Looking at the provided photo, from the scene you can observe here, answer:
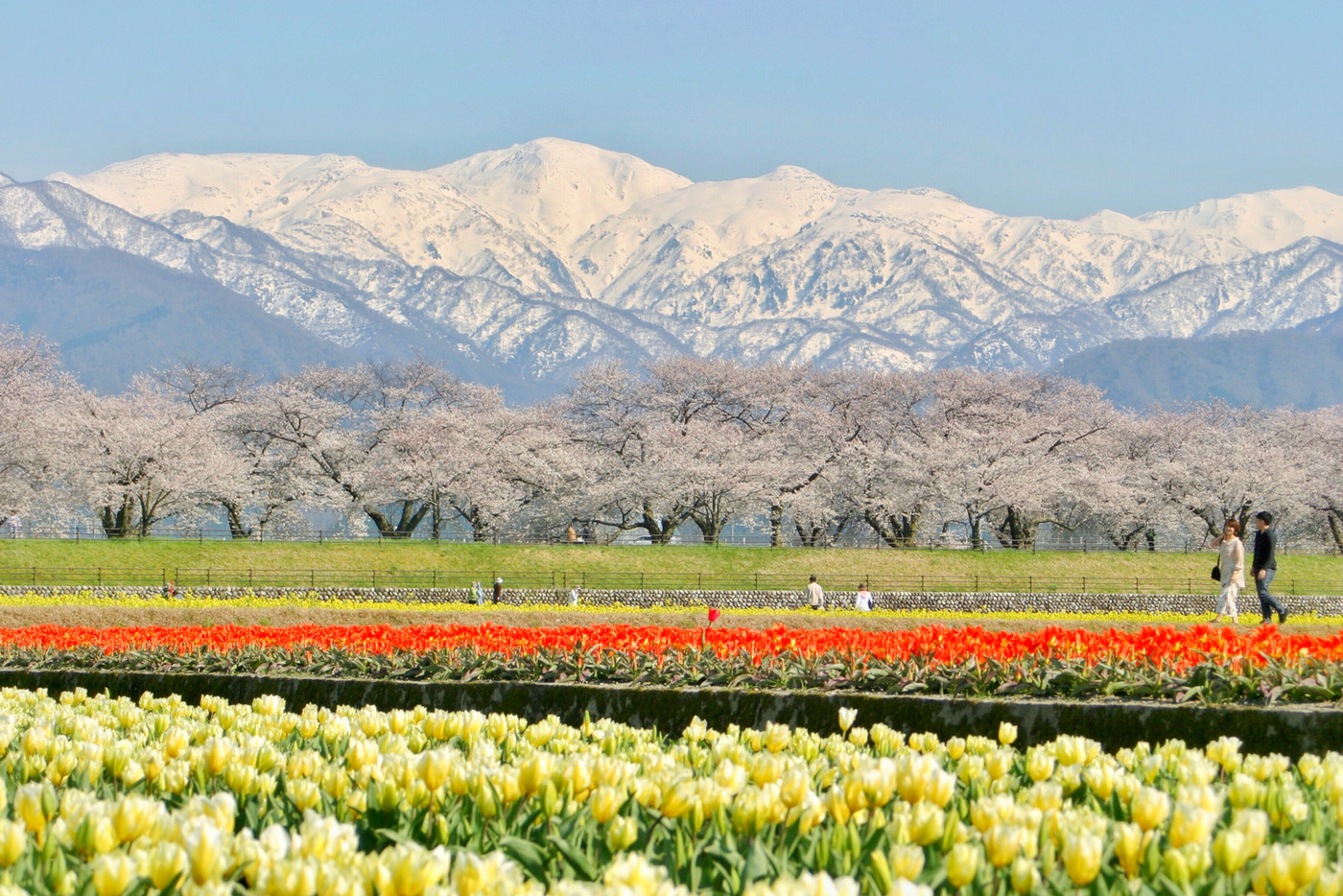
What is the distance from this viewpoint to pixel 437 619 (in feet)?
81.2

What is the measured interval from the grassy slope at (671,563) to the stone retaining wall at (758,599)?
14.3ft

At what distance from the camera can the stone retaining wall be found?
33875mm

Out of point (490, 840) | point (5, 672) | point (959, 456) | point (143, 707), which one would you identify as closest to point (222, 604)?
point (5, 672)

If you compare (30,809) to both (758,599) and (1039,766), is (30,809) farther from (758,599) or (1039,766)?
(758,599)

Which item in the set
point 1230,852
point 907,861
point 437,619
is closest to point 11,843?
point 907,861

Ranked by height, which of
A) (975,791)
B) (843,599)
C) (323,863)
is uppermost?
(323,863)

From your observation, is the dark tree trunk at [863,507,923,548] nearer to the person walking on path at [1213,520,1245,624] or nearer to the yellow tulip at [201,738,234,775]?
the person walking on path at [1213,520,1245,624]

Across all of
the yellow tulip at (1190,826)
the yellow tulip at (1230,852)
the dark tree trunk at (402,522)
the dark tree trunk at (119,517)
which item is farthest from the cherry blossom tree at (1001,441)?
the yellow tulip at (1230,852)

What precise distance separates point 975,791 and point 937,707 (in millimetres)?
4323

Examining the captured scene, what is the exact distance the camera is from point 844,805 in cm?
→ 329

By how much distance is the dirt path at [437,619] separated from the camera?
74.9 ft

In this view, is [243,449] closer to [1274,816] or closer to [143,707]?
[143,707]

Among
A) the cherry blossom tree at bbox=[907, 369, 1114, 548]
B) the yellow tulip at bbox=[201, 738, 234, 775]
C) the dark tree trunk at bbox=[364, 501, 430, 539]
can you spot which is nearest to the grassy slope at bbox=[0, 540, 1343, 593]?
the cherry blossom tree at bbox=[907, 369, 1114, 548]

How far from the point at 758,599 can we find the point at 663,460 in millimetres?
20774
